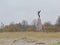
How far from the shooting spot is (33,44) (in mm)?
11867

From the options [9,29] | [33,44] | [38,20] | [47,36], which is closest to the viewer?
[33,44]

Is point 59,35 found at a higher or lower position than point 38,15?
lower

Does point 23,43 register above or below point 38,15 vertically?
below

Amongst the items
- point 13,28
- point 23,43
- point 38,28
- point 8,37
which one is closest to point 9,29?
point 13,28

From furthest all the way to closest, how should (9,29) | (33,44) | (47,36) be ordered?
(9,29) → (47,36) → (33,44)

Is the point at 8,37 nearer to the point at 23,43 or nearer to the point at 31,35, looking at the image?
the point at 31,35

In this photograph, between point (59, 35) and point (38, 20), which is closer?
point (59, 35)

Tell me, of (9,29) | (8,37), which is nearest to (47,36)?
(8,37)

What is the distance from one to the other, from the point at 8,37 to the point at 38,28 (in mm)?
4364

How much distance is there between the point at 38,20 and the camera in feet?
62.1

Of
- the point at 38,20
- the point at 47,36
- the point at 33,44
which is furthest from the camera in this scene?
the point at 38,20

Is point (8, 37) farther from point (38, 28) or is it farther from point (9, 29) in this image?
point (9, 29)

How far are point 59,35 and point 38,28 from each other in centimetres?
352

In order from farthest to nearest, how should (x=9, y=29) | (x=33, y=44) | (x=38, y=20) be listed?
(x=9, y=29)
(x=38, y=20)
(x=33, y=44)
